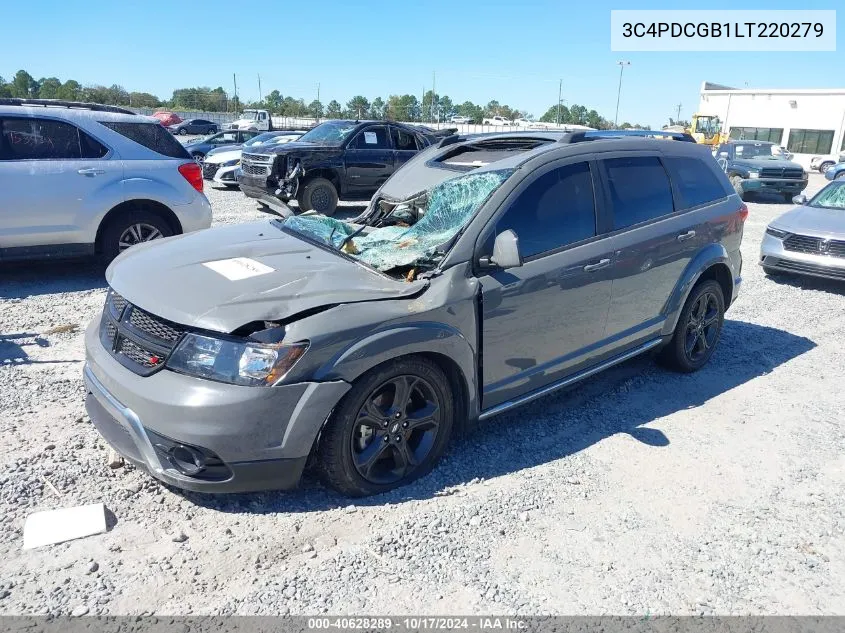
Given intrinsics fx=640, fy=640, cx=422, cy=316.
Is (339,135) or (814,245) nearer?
(814,245)

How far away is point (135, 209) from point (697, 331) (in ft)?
19.1

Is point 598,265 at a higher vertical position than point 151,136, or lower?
lower

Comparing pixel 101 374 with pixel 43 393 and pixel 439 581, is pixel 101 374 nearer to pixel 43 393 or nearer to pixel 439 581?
pixel 43 393

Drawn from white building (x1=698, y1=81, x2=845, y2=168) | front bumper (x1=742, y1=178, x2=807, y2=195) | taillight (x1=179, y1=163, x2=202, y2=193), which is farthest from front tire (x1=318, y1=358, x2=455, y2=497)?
white building (x1=698, y1=81, x2=845, y2=168)

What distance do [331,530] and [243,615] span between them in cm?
61

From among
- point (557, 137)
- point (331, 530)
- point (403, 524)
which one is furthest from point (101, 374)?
point (557, 137)

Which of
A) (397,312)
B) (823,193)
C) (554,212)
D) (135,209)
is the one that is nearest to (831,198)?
(823,193)

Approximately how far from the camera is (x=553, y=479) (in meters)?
3.54

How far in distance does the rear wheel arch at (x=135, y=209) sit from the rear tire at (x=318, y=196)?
4.73 meters

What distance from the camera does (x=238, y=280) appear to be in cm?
316

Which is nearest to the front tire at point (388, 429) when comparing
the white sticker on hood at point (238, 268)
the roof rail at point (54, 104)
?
the white sticker on hood at point (238, 268)

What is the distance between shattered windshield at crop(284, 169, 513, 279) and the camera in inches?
141

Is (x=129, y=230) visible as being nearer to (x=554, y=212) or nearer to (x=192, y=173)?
(x=192, y=173)

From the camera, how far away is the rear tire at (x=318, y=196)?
11.8 metres
